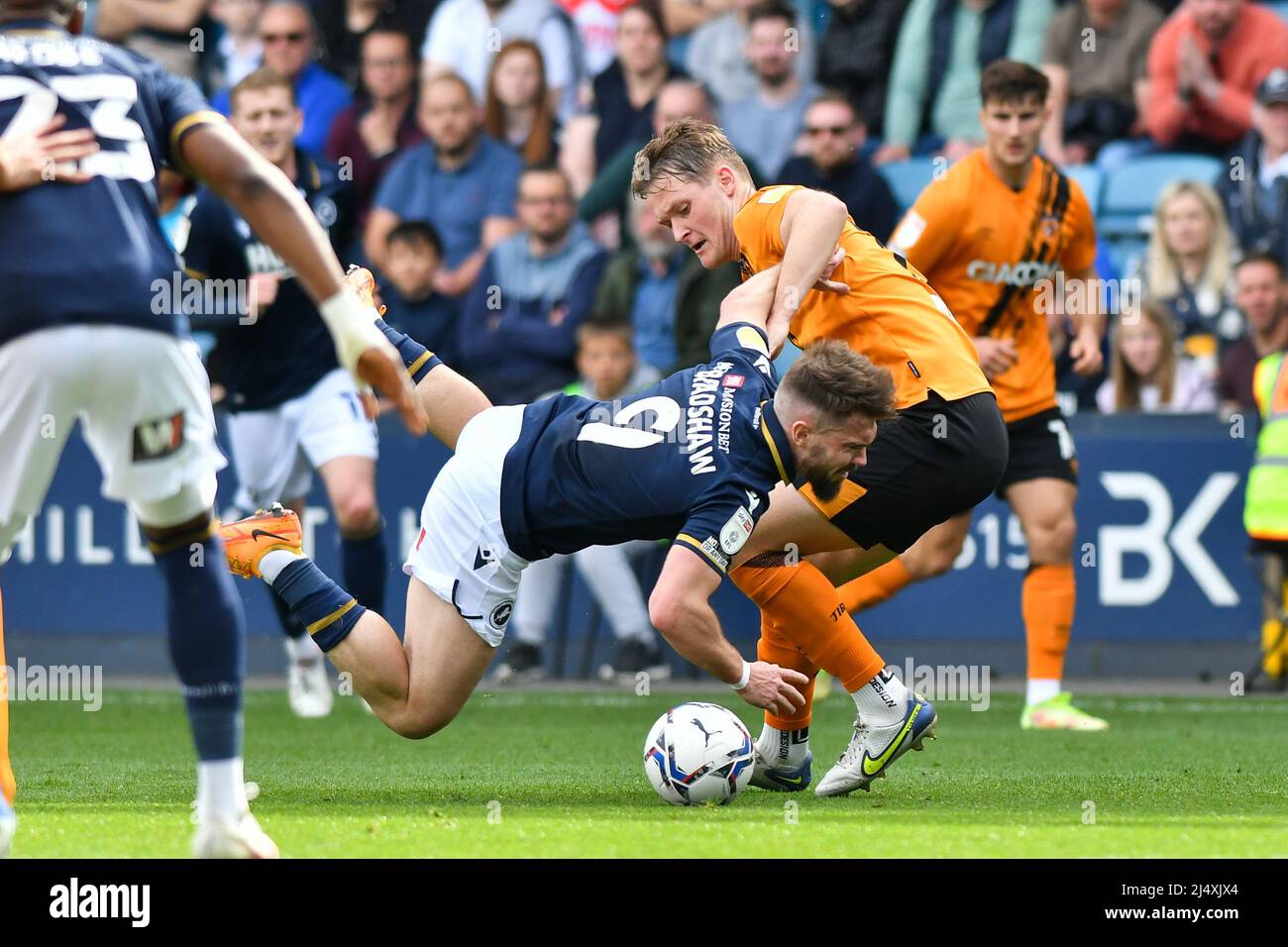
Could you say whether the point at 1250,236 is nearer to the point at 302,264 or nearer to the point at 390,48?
the point at 390,48

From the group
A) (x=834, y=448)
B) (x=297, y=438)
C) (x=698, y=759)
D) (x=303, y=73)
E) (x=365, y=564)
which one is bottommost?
(x=365, y=564)

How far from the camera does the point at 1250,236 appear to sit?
1149 centimetres

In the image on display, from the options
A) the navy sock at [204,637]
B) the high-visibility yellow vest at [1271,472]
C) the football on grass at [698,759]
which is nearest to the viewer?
the navy sock at [204,637]

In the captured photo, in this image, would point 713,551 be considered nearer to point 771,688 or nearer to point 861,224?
point 771,688

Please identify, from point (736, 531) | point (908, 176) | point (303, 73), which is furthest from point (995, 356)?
point (303, 73)

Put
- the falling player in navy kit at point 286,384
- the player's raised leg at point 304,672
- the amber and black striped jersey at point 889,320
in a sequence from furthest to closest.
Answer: the player's raised leg at point 304,672, the falling player in navy kit at point 286,384, the amber and black striped jersey at point 889,320

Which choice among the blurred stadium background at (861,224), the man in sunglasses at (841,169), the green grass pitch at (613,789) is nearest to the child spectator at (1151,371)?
the blurred stadium background at (861,224)

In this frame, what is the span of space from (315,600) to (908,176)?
7066 mm

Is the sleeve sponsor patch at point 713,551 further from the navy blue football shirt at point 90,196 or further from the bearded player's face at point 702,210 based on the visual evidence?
the navy blue football shirt at point 90,196

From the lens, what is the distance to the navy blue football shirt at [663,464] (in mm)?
5520

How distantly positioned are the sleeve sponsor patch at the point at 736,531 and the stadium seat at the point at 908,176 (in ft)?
22.6

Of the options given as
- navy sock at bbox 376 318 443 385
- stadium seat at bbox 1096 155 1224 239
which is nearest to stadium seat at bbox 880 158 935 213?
stadium seat at bbox 1096 155 1224 239

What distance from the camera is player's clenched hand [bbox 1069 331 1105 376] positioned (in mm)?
8859

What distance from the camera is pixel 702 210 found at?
6266 millimetres
